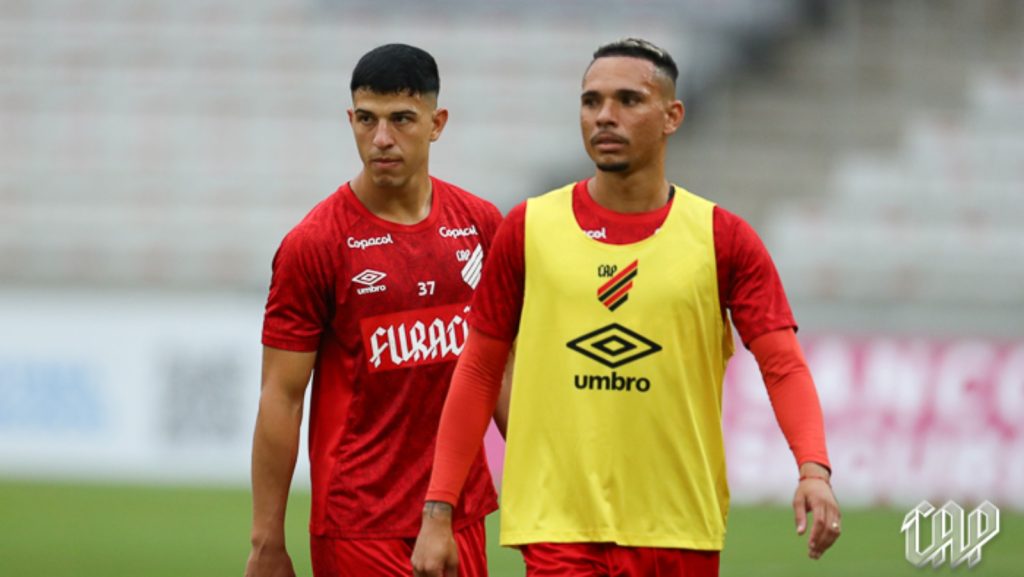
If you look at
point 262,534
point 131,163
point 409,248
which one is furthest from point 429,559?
point 131,163

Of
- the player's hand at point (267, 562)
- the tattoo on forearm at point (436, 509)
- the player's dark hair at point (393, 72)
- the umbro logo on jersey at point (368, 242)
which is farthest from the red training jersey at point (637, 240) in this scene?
the player's hand at point (267, 562)

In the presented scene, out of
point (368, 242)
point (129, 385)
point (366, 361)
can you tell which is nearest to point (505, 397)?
point (366, 361)

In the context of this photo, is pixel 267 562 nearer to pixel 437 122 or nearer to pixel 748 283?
pixel 437 122

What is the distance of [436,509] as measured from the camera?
4.97m

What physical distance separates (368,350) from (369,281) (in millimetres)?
205

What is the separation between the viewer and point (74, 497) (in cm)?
1391

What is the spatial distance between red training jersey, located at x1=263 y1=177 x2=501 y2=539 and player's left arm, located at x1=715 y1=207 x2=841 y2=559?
3.38 ft

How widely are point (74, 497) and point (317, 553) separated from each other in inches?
348

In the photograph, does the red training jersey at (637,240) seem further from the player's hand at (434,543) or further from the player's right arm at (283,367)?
the player's right arm at (283,367)

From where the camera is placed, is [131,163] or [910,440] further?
[131,163]

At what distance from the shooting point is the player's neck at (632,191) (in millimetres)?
4918

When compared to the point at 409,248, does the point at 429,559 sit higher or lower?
lower

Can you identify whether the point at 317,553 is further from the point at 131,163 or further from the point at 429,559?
the point at 131,163

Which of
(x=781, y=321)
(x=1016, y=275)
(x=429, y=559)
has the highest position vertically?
(x=1016, y=275)
